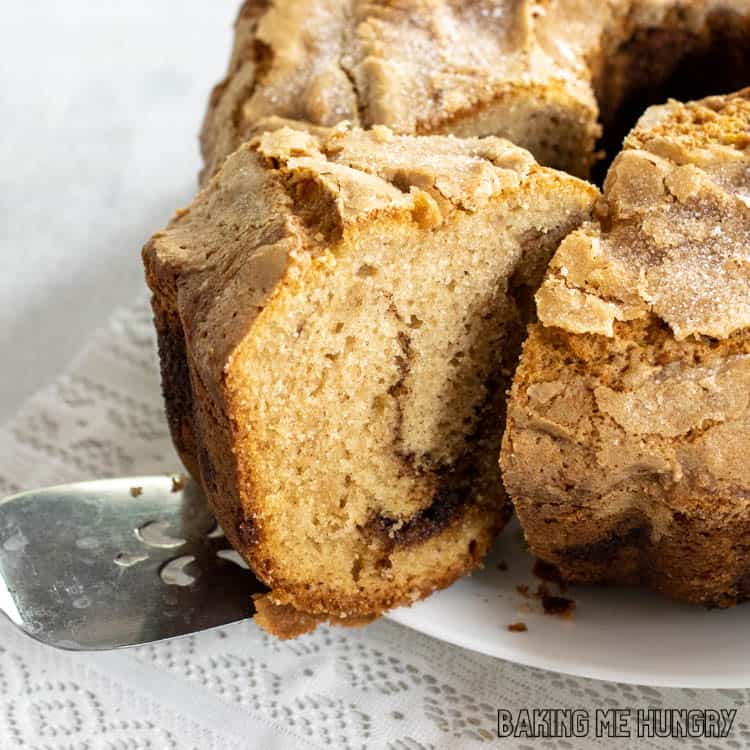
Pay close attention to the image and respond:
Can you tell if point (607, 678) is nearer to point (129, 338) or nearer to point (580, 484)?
point (580, 484)

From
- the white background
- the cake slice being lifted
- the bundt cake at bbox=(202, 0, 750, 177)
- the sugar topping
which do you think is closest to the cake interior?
the cake slice being lifted

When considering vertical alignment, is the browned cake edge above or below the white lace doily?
above

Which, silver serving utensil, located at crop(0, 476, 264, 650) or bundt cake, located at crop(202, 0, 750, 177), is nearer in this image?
silver serving utensil, located at crop(0, 476, 264, 650)

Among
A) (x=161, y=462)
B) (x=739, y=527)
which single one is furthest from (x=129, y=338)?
(x=739, y=527)

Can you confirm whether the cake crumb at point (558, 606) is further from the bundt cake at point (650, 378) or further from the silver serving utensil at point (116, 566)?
the silver serving utensil at point (116, 566)

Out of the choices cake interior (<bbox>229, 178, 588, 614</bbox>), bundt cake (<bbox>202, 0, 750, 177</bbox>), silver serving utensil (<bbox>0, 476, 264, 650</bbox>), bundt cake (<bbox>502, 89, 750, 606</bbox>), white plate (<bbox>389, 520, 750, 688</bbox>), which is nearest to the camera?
bundt cake (<bbox>502, 89, 750, 606</bbox>)

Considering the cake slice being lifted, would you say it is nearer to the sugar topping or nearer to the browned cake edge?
the sugar topping

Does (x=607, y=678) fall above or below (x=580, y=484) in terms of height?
below

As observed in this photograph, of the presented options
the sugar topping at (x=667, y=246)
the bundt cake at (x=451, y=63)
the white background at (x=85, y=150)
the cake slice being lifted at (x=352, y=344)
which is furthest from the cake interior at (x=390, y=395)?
the white background at (x=85, y=150)
